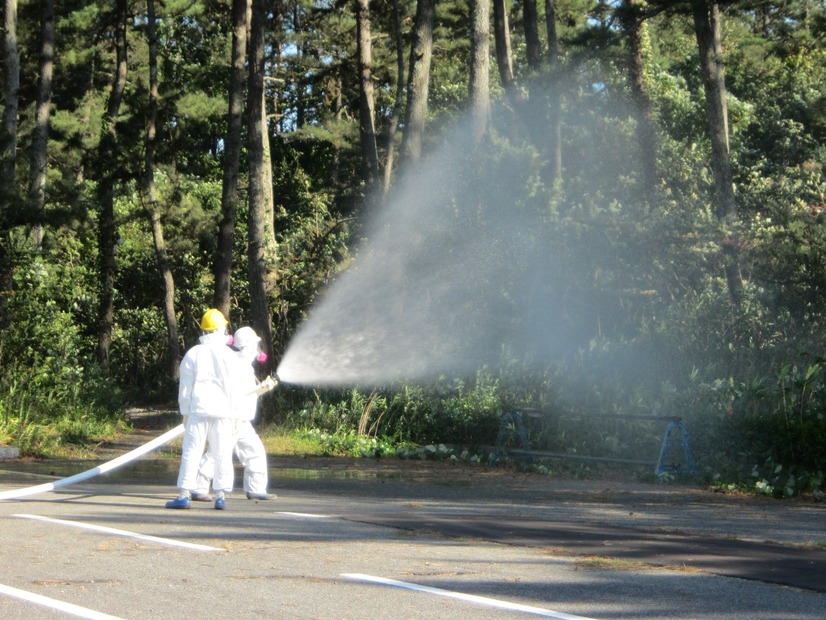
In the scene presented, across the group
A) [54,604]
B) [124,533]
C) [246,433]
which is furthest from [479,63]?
[54,604]

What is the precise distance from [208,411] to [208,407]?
0.04 m

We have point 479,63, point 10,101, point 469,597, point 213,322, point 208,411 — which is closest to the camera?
point 469,597

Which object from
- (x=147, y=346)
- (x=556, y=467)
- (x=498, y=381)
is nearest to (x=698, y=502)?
(x=556, y=467)

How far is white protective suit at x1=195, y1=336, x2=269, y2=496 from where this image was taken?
11961 millimetres

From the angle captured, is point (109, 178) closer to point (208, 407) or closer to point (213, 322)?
point (213, 322)

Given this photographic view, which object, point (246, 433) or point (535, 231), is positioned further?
point (535, 231)

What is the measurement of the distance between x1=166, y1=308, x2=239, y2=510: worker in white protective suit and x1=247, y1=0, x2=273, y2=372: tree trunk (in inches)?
498

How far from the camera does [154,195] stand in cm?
3719

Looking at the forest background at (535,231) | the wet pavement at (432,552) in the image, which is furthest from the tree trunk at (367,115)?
the wet pavement at (432,552)

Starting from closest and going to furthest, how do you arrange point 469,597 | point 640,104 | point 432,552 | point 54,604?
1. point 54,604
2. point 469,597
3. point 432,552
4. point 640,104

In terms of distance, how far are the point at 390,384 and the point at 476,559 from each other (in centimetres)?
1408

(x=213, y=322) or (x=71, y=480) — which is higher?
(x=213, y=322)

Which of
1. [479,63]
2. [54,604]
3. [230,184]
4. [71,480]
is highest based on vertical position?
[479,63]

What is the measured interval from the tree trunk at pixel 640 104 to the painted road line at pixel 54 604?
19.8 meters
